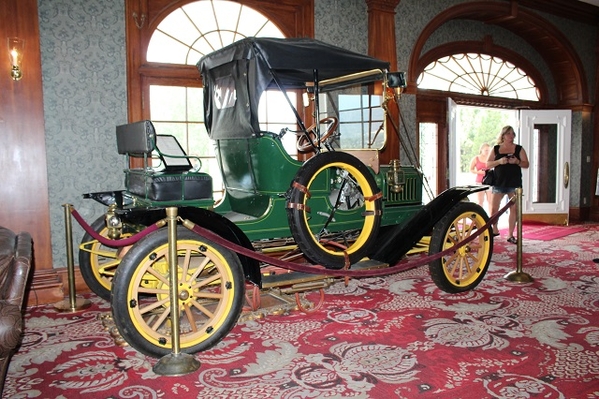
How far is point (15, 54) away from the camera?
4285mm

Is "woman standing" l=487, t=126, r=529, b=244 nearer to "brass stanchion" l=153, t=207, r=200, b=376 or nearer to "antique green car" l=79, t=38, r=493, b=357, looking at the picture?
"antique green car" l=79, t=38, r=493, b=357

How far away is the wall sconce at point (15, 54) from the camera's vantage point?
14.1 ft

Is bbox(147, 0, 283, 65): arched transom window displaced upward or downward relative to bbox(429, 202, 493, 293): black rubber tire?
upward

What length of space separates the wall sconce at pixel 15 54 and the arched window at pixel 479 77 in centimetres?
538

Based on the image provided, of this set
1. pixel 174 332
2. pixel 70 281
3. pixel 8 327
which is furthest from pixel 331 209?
pixel 8 327

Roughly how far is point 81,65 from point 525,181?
742 centimetres

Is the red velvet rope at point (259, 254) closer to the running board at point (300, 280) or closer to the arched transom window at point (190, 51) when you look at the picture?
the running board at point (300, 280)

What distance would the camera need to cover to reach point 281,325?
3730mm

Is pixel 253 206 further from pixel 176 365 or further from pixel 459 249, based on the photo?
pixel 459 249

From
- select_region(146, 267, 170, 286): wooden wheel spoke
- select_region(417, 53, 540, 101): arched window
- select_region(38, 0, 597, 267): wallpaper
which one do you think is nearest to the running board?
select_region(146, 267, 170, 286): wooden wheel spoke

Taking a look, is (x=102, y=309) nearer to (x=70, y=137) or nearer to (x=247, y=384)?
(x=70, y=137)

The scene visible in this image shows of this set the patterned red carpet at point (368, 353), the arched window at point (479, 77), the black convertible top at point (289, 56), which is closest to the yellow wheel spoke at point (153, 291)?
the patterned red carpet at point (368, 353)

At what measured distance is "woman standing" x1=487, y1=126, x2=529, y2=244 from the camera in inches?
275

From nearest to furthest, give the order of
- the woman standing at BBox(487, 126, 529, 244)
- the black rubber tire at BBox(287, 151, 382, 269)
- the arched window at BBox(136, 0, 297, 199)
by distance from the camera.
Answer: the black rubber tire at BBox(287, 151, 382, 269) < the arched window at BBox(136, 0, 297, 199) < the woman standing at BBox(487, 126, 529, 244)
